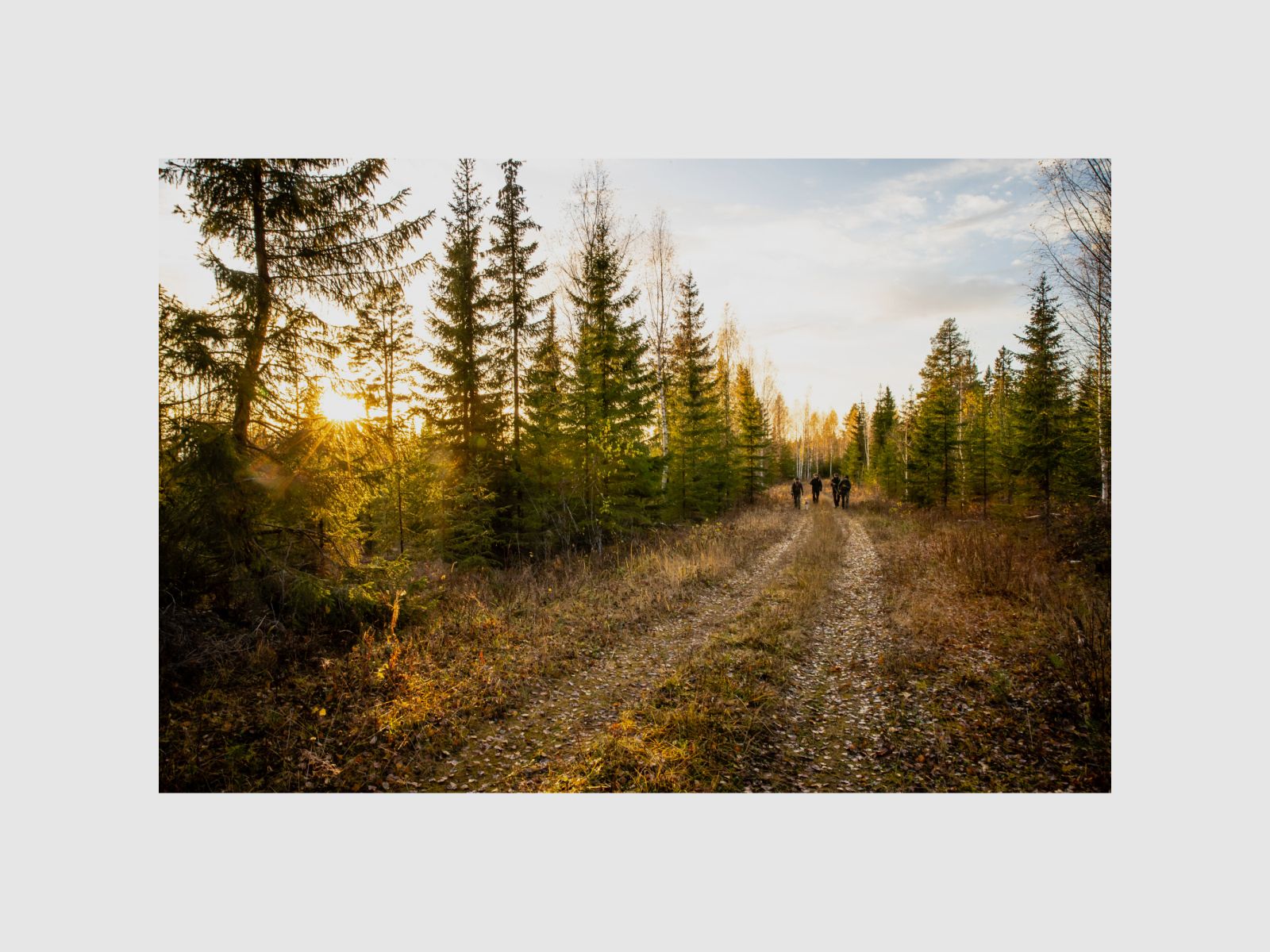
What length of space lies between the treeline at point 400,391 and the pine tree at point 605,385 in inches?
2.4

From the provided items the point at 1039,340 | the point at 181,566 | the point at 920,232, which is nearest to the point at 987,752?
the point at 920,232

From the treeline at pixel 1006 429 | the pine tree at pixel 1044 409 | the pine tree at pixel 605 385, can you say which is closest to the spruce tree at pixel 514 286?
the pine tree at pixel 605 385

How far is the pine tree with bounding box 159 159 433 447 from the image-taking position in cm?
505

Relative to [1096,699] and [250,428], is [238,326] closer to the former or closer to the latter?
[250,428]

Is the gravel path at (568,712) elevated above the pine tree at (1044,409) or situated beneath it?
situated beneath

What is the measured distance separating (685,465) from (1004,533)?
9276mm

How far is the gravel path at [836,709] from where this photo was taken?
387 centimetres

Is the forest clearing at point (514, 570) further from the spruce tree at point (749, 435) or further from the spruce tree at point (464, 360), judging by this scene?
the spruce tree at point (749, 435)

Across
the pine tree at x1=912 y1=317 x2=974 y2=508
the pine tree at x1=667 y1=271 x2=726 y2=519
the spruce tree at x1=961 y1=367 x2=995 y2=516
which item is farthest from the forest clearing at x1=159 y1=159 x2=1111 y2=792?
the pine tree at x1=912 y1=317 x2=974 y2=508

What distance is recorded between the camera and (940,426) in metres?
18.7

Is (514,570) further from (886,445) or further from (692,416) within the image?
(886,445)

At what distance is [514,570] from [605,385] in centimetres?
513

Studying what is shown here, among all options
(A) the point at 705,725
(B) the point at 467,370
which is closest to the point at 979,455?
(A) the point at 705,725

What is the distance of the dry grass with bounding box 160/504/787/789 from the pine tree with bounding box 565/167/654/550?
382cm
